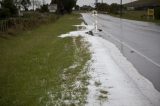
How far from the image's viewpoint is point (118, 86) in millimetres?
9828

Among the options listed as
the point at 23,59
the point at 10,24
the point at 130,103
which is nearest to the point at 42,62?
the point at 23,59

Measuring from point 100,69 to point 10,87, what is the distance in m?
3.38

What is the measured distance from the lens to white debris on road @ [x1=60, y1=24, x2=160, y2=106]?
8406 mm

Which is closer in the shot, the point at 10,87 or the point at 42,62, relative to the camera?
the point at 10,87


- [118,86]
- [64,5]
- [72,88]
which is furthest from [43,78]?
[64,5]

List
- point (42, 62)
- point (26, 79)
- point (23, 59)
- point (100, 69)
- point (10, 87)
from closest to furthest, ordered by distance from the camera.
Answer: point (10, 87) → point (26, 79) → point (100, 69) → point (42, 62) → point (23, 59)

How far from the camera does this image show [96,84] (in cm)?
1008

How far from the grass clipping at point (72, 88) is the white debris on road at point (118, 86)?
0.18 m

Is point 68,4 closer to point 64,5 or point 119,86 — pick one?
point 64,5

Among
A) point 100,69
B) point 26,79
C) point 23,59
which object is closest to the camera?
point 26,79

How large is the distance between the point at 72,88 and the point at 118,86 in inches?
45.8

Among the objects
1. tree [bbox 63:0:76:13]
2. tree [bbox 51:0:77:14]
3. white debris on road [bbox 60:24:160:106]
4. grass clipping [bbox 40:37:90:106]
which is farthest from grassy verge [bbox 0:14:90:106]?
tree [bbox 63:0:76:13]

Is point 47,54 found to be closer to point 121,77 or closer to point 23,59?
point 23,59

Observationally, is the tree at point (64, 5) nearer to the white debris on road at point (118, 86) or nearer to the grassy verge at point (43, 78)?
the grassy verge at point (43, 78)
